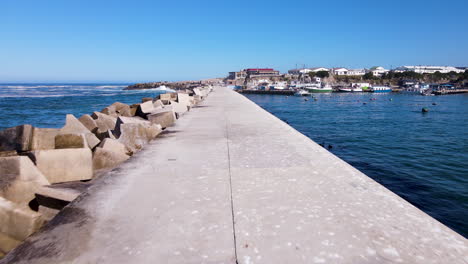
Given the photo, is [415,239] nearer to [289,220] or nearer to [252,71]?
[289,220]

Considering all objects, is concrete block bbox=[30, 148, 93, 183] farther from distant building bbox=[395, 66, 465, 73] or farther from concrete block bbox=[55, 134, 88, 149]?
distant building bbox=[395, 66, 465, 73]

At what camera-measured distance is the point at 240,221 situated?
230 cm

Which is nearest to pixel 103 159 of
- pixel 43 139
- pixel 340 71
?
pixel 43 139

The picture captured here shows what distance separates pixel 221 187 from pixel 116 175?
1302 mm

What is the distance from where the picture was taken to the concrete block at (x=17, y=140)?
4879 millimetres

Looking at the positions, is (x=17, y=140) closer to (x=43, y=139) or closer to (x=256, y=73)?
(x=43, y=139)

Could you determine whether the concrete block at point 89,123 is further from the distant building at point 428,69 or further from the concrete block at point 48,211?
the distant building at point 428,69

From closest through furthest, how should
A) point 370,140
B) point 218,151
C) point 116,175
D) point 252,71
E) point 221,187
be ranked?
point 221,187 → point 116,175 → point 218,151 → point 370,140 → point 252,71

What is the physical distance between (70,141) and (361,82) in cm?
11604

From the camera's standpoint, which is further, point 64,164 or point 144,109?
point 144,109

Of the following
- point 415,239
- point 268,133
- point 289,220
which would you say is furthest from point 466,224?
point 289,220

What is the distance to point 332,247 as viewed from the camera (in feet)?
6.36

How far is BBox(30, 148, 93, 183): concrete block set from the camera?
3.88 meters

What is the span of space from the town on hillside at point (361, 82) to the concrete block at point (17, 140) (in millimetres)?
63409
